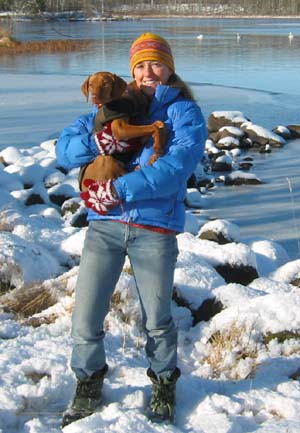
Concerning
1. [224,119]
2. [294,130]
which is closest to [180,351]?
[294,130]

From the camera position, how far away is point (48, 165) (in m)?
10.7

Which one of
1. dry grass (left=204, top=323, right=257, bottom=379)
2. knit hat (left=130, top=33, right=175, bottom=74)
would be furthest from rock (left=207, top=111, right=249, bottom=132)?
knit hat (left=130, top=33, right=175, bottom=74)

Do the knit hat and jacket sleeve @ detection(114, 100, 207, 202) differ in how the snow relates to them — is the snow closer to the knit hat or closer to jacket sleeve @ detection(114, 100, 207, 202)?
jacket sleeve @ detection(114, 100, 207, 202)

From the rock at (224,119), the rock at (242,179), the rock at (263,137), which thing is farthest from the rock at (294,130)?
the rock at (242,179)

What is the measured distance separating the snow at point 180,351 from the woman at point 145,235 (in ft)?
0.50

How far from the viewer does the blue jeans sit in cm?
276

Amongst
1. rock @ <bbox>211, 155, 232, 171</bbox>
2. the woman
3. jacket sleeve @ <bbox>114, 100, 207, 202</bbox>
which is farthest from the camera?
rock @ <bbox>211, 155, 232, 171</bbox>

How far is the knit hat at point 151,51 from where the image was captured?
2783 mm

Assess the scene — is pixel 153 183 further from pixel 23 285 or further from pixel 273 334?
pixel 23 285

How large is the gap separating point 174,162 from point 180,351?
129 centimetres

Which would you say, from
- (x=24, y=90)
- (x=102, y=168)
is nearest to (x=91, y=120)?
(x=102, y=168)

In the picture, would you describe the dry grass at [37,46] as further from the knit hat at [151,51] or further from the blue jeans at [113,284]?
the blue jeans at [113,284]

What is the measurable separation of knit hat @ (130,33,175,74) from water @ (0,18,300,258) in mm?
2822

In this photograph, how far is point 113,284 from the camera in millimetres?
2846
